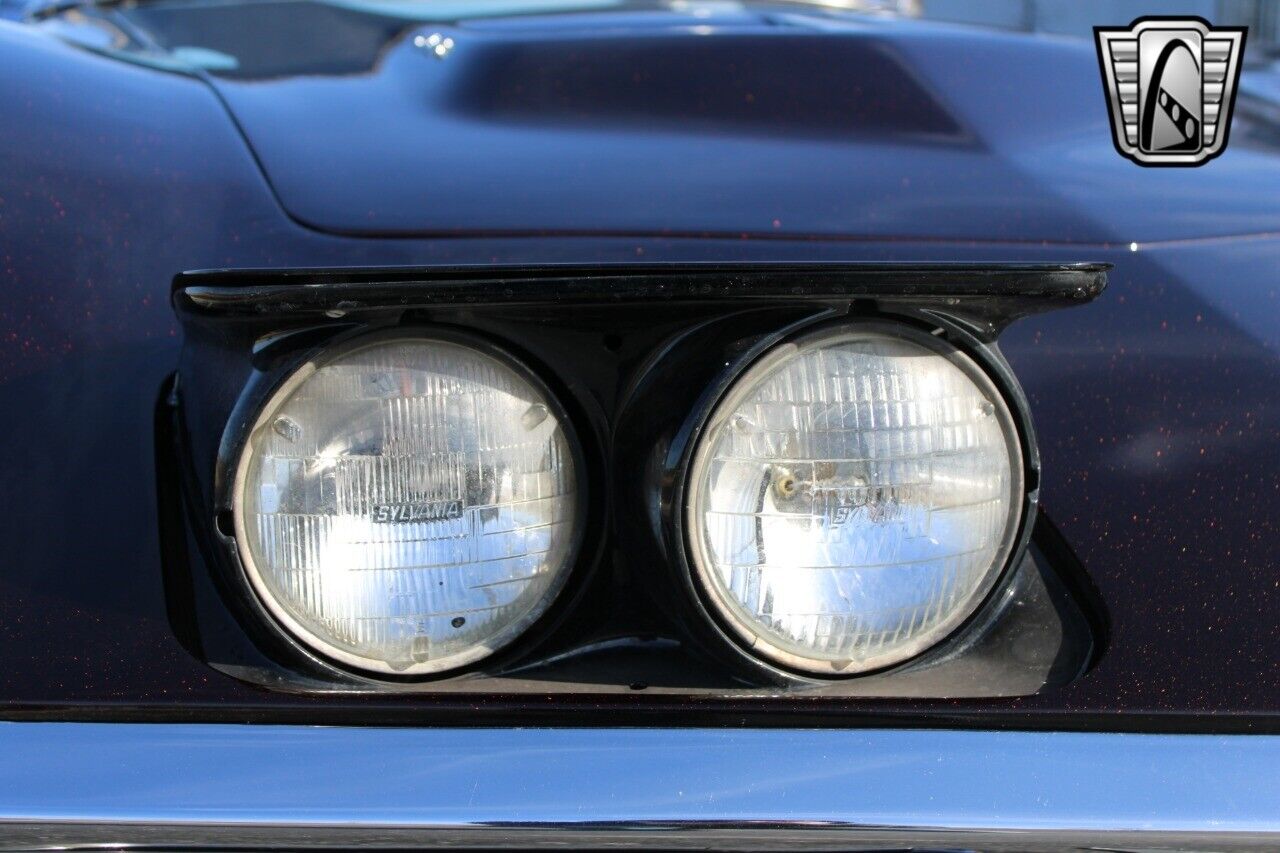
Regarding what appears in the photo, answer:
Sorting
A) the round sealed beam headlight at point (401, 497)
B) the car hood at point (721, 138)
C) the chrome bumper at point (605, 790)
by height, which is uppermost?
the car hood at point (721, 138)

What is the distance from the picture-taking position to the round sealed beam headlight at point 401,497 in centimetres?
82

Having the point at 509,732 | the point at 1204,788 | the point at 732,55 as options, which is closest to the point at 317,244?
the point at 509,732

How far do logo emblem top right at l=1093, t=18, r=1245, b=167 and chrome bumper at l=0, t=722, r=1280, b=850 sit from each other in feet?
1.94

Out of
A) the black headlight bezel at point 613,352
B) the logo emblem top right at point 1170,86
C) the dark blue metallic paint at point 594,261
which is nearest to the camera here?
the black headlight bezel at point 613,352

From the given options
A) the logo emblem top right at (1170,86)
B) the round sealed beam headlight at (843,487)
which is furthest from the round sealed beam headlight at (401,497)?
the logo emblem top right at (1170,86)

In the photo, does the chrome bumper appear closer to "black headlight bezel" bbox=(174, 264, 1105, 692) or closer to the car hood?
"black headlight bezel" bbox=(174, 264, 1105, 692)

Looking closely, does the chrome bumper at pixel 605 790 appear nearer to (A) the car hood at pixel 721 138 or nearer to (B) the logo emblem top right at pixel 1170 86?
(A) the car hood at pixel 721 138

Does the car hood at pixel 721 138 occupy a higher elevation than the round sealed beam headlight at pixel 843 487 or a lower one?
higher

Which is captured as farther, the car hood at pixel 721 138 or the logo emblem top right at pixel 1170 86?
the logo emblem top right at pixel 1170 86

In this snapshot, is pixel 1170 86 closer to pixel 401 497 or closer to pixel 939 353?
pixel 939 353

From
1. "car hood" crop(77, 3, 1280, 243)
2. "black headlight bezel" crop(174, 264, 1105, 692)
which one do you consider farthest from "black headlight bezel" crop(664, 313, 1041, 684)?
"car hood" crop(77, 3, 1280, 243)

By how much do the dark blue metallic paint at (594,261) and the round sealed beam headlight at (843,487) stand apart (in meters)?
0.09

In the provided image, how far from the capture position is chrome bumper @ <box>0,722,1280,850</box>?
81 cm

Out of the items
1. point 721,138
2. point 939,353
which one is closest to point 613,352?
point 939,353
